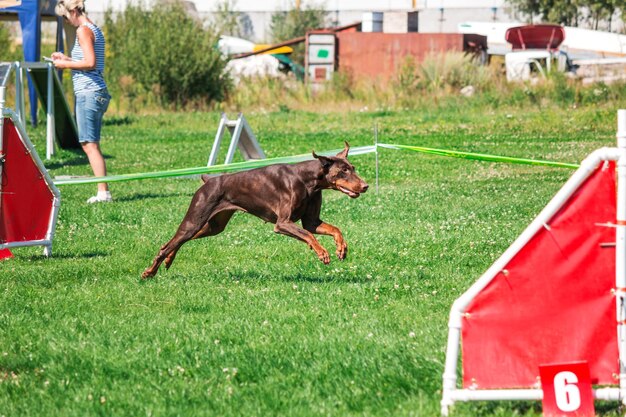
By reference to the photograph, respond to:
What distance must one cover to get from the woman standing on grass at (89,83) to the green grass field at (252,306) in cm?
69

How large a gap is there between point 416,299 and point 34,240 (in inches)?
136

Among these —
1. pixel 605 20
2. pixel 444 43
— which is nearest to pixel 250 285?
pixel 444 43

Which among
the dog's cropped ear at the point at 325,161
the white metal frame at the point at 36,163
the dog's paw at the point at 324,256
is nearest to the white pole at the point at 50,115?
the white metal frame at the point at 36,163

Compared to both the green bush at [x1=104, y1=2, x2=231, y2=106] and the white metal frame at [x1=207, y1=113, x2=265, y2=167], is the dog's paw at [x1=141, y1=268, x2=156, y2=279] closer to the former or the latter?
the white metal frame at [x1=207, y1=113, x2=265, y2=167]

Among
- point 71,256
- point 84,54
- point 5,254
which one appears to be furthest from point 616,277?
point 84,54

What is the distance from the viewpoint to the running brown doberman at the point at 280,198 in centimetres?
733

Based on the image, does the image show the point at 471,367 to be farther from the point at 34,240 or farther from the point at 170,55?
the point at 170,55

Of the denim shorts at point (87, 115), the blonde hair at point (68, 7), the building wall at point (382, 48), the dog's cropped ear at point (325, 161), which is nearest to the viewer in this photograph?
the dog's cropped ear at point (325, 161)

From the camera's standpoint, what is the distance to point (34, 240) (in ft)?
28.4

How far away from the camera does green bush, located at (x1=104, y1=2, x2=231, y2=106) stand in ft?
90.3

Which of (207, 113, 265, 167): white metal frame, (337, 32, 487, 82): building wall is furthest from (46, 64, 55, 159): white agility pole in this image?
(337, 32, 487, 82): building wall

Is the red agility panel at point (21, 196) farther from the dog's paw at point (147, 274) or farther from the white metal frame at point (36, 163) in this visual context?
the dog's paw at point (147, 274)

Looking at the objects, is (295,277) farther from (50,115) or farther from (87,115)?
(50,115)

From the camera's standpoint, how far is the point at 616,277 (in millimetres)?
4336
